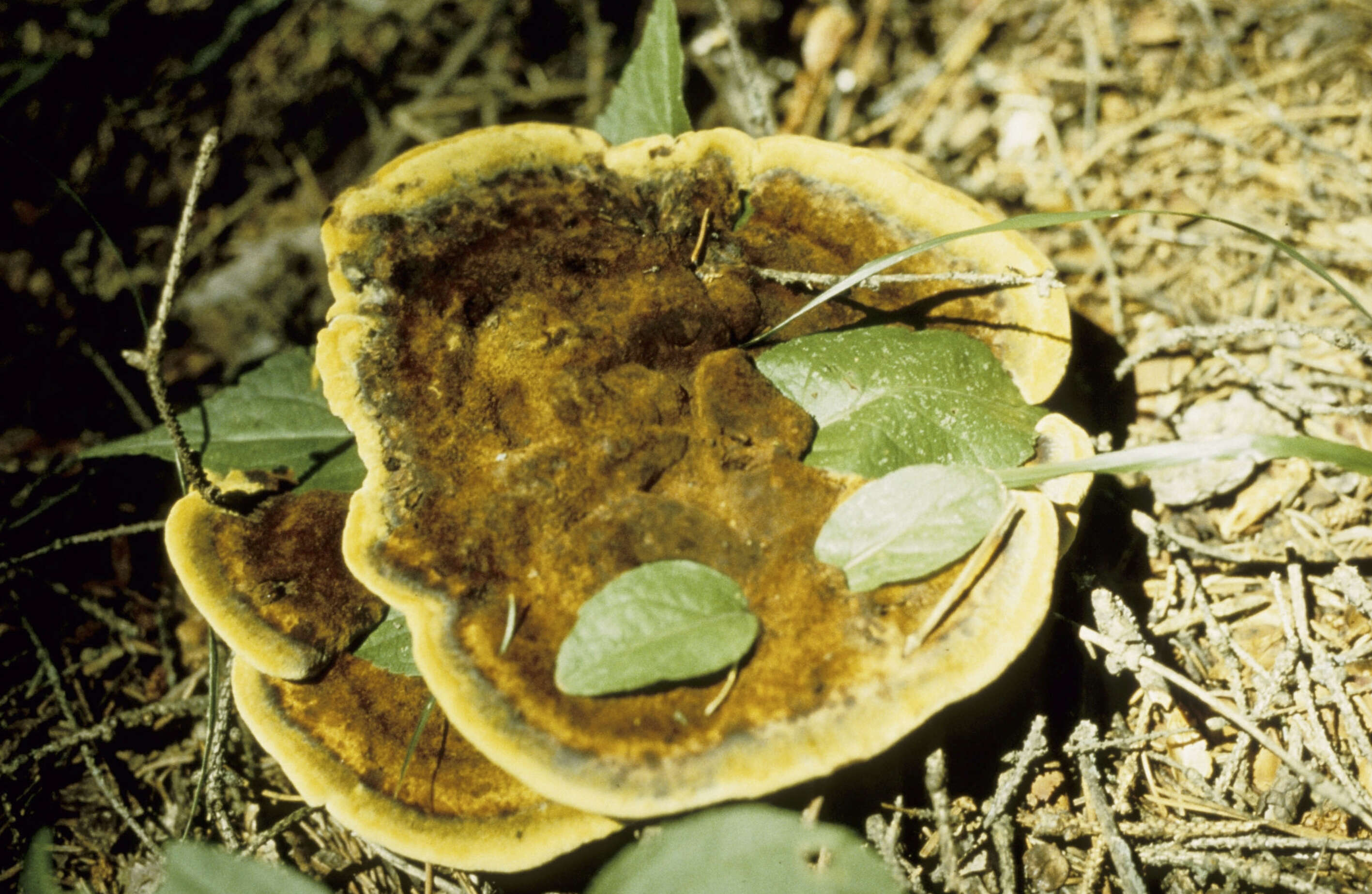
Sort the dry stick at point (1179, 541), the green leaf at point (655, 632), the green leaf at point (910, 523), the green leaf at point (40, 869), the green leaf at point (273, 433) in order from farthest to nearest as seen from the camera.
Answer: the green leaf at point (273, 433), the dry stick at point (1179, 541), the green leaf at point (910, 523), the green leaf at point (655, 632), the green leaf at point (40, 869)

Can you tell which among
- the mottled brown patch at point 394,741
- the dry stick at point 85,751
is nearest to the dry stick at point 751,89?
the mottled brown patch at point 394,741

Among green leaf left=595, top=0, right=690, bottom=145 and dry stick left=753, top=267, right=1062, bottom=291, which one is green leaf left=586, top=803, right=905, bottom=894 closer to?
dry stick left=753, top=267, right=1062, bottom=291

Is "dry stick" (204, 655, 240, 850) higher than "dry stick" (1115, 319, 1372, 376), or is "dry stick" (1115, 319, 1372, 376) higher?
"dry stick" (1115, 319, 1372, 376)

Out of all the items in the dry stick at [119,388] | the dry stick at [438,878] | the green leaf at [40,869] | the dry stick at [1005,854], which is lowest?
the dry stick at [1005,854]

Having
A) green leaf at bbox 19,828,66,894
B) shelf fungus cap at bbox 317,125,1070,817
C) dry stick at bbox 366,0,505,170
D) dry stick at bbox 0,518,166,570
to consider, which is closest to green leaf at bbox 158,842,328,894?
green leaf at bbox 19,828,66,894

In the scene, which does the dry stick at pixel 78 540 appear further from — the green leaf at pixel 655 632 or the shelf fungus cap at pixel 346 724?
the green leaf at pixel 655 632

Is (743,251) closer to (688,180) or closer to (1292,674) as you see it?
(688,180)
